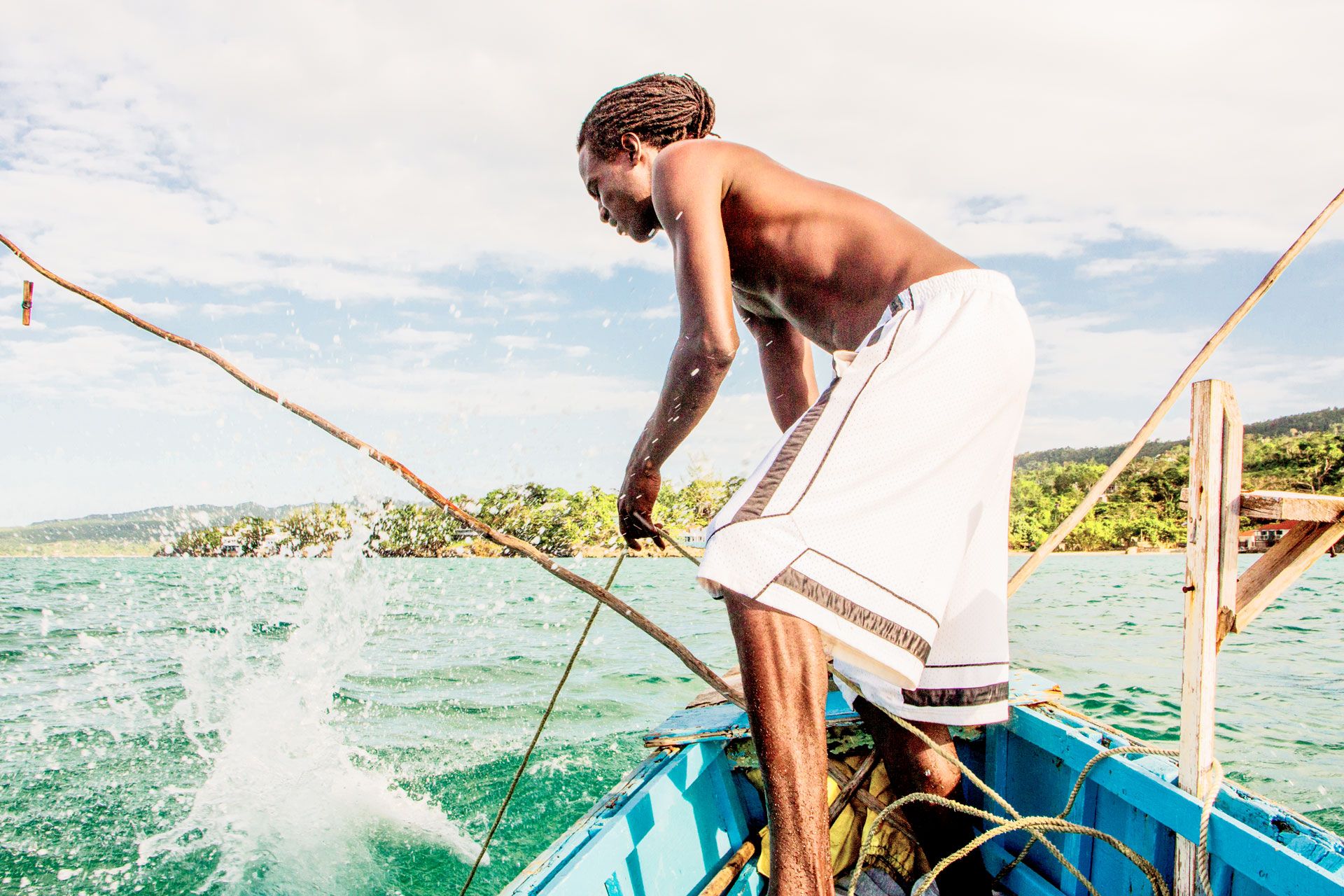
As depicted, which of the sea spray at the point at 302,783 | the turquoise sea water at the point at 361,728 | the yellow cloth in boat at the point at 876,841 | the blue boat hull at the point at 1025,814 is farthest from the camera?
the turquoise sea water at the point at 361,728

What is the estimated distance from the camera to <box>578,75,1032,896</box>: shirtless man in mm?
1271

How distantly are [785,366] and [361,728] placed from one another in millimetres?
5586

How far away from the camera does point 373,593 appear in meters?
6.68

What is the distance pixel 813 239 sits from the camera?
5.80 ft

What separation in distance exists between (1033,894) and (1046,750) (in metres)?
0.38

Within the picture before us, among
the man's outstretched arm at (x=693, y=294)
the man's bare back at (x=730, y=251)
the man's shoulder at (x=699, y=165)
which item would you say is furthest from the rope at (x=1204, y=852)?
the man's shoulder at (x=699, y=165)

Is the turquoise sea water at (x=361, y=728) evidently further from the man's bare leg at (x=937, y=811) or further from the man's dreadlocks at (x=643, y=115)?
the man's dreadlocks at (x=643, y=115)

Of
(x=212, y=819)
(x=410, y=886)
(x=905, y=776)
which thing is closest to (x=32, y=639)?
(x=212, y=819)

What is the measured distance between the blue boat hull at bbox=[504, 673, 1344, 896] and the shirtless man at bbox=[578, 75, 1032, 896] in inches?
14.5

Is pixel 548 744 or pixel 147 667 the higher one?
pixel 548 744

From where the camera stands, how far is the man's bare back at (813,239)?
65.9 inches

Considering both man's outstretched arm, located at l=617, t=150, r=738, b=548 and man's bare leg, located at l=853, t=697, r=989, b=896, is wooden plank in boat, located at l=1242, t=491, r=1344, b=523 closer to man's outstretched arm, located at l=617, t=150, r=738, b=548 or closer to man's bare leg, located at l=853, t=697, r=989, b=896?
man's bare leg, located at l=853, t=697, r=989, b=896

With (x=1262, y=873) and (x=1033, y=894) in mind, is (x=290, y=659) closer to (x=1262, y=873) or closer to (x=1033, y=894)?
(x=1033, y=894)

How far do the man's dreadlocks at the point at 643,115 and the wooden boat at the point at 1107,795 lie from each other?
139 centimetres
